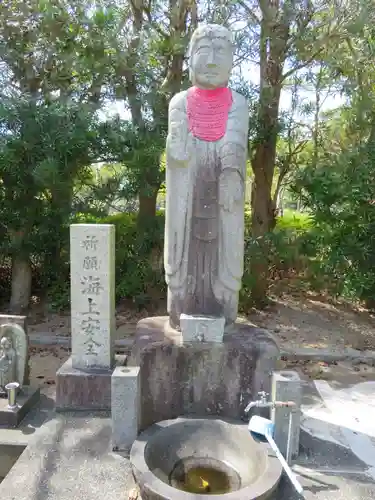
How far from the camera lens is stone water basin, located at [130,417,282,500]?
10.6 feet

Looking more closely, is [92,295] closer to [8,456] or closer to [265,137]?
[8,456]

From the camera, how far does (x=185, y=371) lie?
4238 millimetres

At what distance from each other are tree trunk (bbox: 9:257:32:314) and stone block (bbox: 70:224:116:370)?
13.6ft

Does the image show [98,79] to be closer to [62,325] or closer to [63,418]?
[62,325]

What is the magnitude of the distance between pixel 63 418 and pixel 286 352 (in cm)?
404

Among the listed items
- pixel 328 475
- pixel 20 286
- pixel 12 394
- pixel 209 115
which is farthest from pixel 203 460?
pixel 20 286

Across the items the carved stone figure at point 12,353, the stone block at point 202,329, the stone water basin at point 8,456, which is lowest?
the stone water basin at point 8,456

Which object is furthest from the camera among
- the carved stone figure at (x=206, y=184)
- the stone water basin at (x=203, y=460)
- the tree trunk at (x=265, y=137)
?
the tree trunk at (x=265, y=137)

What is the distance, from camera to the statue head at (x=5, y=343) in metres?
4.92

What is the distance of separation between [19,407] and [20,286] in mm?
4269

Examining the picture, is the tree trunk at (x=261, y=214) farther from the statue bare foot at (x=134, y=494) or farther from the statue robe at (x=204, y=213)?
the statue bare foot at (x=134, y=494)

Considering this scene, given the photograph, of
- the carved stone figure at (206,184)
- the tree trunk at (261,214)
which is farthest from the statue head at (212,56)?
the tree trunk at (261,214)

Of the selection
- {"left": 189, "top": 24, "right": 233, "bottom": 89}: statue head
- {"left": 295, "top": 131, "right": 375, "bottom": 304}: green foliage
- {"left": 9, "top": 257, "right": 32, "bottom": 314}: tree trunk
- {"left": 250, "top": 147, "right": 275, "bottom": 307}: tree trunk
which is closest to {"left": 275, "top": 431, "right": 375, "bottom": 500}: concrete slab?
{"left": 189, "top": 24, "right": 233, "bottom": 89}: statue head

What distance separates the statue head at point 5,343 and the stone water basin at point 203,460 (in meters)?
2.08
